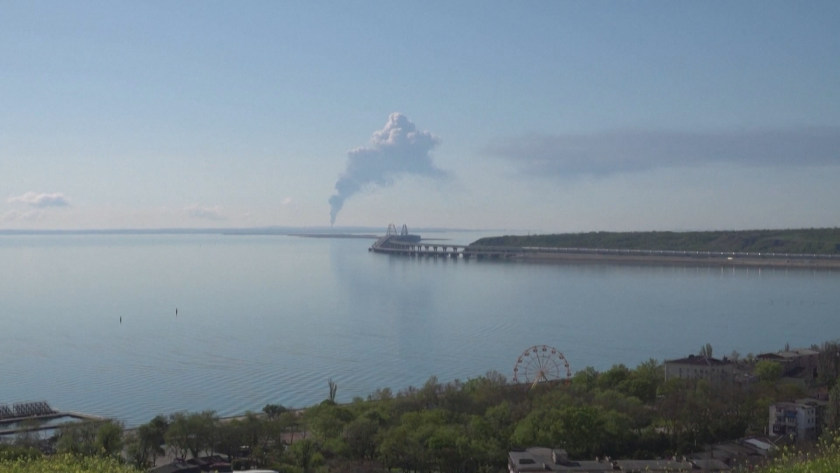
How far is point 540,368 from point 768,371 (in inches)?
94.7

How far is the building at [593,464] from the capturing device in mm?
5027

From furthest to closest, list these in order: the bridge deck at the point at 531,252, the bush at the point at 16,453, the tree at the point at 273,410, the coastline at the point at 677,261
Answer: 1. the bridge deck at the point at 531,252
2. the coastline at the point at 677,261
3. the tree at the point at 273,410
4. the bush at the point at 16,453

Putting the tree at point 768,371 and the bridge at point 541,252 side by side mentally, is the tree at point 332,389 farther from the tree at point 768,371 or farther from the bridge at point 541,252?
the bridge at point 541,252

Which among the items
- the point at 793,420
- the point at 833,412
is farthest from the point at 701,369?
the point at 833,412

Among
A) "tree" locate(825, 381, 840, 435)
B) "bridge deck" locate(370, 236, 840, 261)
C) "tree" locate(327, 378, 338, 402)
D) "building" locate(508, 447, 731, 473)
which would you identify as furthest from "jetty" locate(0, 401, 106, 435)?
"bridge deck" locate(370, 236, 840, 261)

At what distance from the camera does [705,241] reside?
37.2 meters

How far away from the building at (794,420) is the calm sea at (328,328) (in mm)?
3729

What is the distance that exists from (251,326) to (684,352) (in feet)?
21.6

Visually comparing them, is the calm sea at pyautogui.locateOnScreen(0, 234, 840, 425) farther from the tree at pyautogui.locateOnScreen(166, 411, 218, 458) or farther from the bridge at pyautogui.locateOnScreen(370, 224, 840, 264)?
the bridge at pyautogui.locateOnScreen(370, 224, 840, 264)

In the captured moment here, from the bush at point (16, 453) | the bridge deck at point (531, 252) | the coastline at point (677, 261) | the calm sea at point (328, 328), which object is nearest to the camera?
the bush at point (16, 453)

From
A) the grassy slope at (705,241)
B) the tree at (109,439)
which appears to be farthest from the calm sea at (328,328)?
the grassy slope at (705,241)

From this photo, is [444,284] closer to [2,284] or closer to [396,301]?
[396,301]

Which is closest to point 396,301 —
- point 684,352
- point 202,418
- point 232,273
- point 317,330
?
point 317,330

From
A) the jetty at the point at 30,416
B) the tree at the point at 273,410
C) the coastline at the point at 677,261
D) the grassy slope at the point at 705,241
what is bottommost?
the jetty at the point at 30,416
